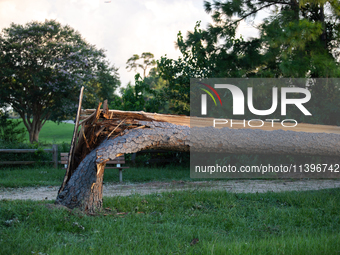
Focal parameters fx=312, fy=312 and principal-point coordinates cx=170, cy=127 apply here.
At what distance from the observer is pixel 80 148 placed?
19.6 feet

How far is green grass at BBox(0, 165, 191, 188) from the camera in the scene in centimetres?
915

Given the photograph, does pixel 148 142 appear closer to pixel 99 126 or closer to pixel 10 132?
pixel 99 126

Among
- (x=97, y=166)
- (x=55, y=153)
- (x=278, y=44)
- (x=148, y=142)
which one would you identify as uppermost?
(x=278, y=44)

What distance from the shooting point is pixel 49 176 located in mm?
10352

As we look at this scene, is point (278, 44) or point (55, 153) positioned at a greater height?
point (278, 44)

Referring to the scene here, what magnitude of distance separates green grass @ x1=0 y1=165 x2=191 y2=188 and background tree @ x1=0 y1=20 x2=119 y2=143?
920 centimetres

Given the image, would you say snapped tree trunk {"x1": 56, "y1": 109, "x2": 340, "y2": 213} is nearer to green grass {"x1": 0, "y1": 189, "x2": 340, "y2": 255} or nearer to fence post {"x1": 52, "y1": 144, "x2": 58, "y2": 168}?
green grass {"x1": 0, "y1": 189, "x2": 340, "y2": 255}

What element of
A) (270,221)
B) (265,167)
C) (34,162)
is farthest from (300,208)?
(34,162)

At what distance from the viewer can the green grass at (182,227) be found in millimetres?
3494

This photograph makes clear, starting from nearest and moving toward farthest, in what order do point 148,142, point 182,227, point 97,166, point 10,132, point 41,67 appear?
point 182,227, point 97,166, point 148,142, point 10,132, point 41,67

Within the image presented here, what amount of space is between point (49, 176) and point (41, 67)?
12.3 metres

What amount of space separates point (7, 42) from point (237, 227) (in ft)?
64.8

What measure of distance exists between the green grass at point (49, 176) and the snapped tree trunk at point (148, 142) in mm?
4036

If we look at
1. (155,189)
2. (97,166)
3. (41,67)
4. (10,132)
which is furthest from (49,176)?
(41,67)
